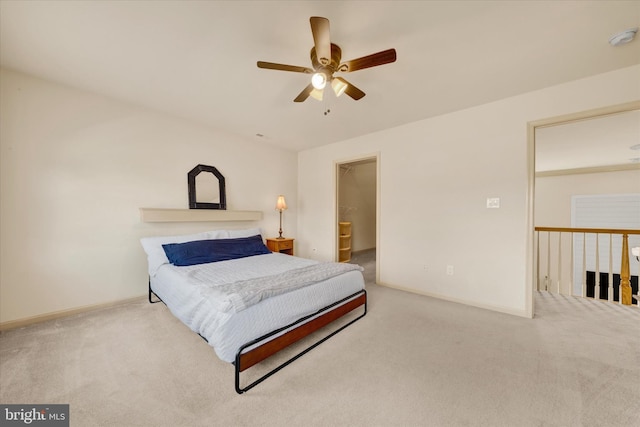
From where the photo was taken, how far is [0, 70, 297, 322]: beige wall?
2330 millimetres

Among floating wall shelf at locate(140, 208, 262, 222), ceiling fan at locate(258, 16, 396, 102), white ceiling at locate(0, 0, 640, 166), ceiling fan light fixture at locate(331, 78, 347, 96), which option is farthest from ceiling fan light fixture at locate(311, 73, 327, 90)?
floating wall shelf at locate(140, 208, 262, 222)

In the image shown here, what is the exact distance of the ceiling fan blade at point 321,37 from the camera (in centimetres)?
139

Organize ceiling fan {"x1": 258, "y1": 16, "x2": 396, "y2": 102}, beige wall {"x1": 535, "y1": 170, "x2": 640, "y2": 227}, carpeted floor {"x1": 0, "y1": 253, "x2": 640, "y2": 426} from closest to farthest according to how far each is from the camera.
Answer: carpeted floor {"x1": 0, "y1": 253, "x2": 640, "y2": 426}, ceiling fan {"x1": 258, "y1": 16, "x2": 396, "y2": 102}, beige wall {"x1": 535, "y1": 170, "x2": 640, "y2": 227}

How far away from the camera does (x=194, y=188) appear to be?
3.54 meters

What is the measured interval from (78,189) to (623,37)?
17.1 ft

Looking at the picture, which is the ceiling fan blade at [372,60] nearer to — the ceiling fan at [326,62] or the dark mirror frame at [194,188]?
the ceiling fan at [326,62]

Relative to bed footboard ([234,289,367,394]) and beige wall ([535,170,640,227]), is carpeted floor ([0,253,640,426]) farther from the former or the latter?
beige wall ([535,170,640,227])

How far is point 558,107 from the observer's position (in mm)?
2475

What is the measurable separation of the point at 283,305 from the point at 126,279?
2.49 metres

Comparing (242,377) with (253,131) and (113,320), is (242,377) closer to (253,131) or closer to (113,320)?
(113,320)

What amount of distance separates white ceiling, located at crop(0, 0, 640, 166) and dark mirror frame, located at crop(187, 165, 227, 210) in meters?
0.98

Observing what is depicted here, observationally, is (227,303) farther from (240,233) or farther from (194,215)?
(194,215)

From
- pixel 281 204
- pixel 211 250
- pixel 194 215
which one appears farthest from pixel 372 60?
pixel 281 204

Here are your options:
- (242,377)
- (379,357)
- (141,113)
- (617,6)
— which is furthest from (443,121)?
(141,113)
